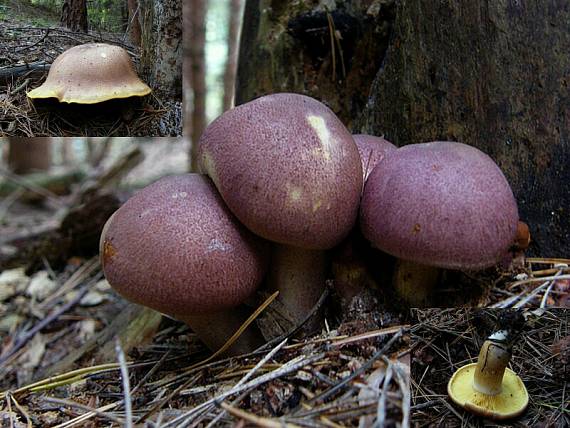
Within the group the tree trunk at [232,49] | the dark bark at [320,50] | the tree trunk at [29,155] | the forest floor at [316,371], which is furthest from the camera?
the tree trunk at [232,49]

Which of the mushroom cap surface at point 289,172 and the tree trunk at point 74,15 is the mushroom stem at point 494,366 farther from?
the tree trunk at point 74,15

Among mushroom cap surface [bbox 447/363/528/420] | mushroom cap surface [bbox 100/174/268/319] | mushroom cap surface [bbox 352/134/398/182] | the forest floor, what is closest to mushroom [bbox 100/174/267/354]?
mushroom cap surface [bbox 100/174/268/319]

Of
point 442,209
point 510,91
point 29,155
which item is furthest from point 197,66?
point 442,209

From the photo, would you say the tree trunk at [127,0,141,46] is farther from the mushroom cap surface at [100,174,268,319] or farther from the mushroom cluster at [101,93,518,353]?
the mushroom cap surface at [100,174,268,319]

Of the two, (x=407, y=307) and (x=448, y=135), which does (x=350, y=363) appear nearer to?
(x=407, y=307)

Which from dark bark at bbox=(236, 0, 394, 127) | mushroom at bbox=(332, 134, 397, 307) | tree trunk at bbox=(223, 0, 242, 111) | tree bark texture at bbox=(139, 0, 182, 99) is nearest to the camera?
tree bark texture at bbox=(139, 0, 182, 99)

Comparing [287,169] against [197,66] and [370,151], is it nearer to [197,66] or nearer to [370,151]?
[370,151]

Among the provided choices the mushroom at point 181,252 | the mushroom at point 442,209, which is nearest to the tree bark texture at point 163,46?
the mushroom at point 181,252
